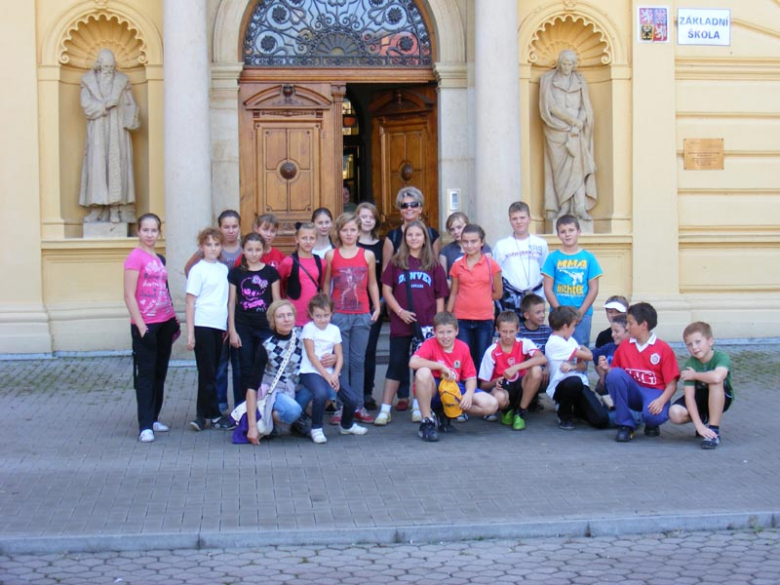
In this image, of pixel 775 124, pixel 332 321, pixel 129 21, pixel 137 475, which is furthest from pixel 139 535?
pixel 775 124

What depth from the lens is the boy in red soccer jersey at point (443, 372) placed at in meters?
8.70

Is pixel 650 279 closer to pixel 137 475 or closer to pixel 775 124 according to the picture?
pixel 775 124

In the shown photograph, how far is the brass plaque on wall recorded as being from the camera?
1398 centimetres

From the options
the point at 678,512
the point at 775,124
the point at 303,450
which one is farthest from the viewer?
the point at 775,124

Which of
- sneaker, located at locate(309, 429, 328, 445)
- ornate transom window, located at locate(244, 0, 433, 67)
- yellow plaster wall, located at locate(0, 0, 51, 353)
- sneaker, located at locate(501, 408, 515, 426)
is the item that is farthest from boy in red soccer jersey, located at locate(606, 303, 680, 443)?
yellow plaster wall, located at locate(0, 0, 51, 353)

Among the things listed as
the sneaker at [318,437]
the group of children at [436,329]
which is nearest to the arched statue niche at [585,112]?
the group of children at [436,329]

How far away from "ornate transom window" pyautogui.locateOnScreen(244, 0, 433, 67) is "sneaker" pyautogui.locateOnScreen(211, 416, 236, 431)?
5660mm

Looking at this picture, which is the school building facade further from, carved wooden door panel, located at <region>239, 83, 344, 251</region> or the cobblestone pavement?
the cobblestone pavement

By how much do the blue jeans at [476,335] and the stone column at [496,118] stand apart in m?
3.34

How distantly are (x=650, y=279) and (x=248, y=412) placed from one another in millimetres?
6891

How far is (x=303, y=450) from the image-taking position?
837 cm

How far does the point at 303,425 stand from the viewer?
8773 mm

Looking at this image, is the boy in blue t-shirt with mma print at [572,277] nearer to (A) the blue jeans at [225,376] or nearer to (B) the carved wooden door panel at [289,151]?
(A) the blue jeans at [225,376]

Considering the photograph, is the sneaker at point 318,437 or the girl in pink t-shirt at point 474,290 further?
the girl in pink t-shirt at point 474,290
